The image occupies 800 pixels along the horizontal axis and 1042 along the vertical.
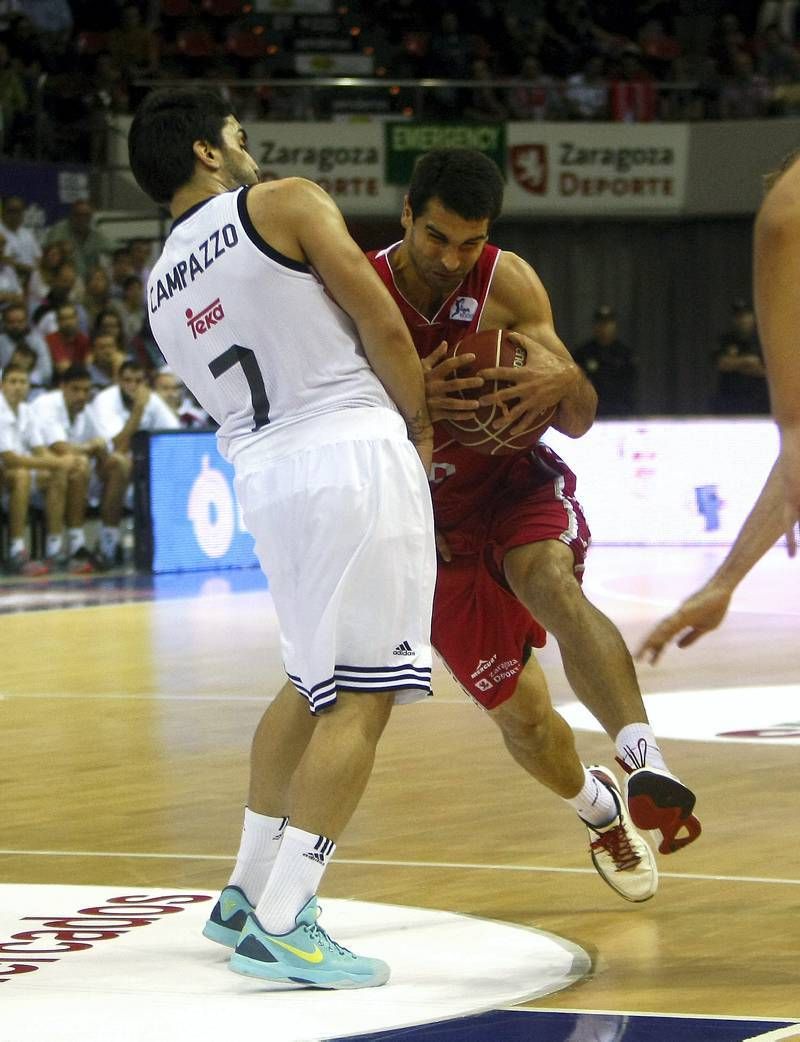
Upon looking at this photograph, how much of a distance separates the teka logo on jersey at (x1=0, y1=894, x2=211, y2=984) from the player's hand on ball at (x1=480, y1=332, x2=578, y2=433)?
1328mm

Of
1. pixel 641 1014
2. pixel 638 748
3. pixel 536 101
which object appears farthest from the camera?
pixel 536 101

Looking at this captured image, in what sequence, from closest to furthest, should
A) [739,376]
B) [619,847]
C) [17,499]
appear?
[619,847] < [17,499] < [739,376]

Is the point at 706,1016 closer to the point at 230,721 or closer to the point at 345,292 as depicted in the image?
the point at 345,292

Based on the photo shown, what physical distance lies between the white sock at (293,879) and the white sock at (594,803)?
1.13 m

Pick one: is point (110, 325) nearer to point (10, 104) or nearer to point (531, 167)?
point (10, 104)

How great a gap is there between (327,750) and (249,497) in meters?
0.53

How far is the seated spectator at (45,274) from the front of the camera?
661 inches

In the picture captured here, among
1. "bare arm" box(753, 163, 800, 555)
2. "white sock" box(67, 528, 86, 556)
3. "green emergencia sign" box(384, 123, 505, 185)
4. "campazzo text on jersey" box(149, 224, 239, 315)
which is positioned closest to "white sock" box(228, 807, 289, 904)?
"campazzo text on jersey" box(149, 224, 239, 315)

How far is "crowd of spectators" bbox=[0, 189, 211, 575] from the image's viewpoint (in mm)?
14586

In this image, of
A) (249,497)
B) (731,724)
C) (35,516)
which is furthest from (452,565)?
(35,516)

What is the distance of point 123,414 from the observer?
601 inches

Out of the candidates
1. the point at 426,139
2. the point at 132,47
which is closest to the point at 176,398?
the point at 426,139

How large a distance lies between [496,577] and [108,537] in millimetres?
10507

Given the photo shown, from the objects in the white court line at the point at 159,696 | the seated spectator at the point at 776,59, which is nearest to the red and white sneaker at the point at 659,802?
the white court line at the point at 159,696
